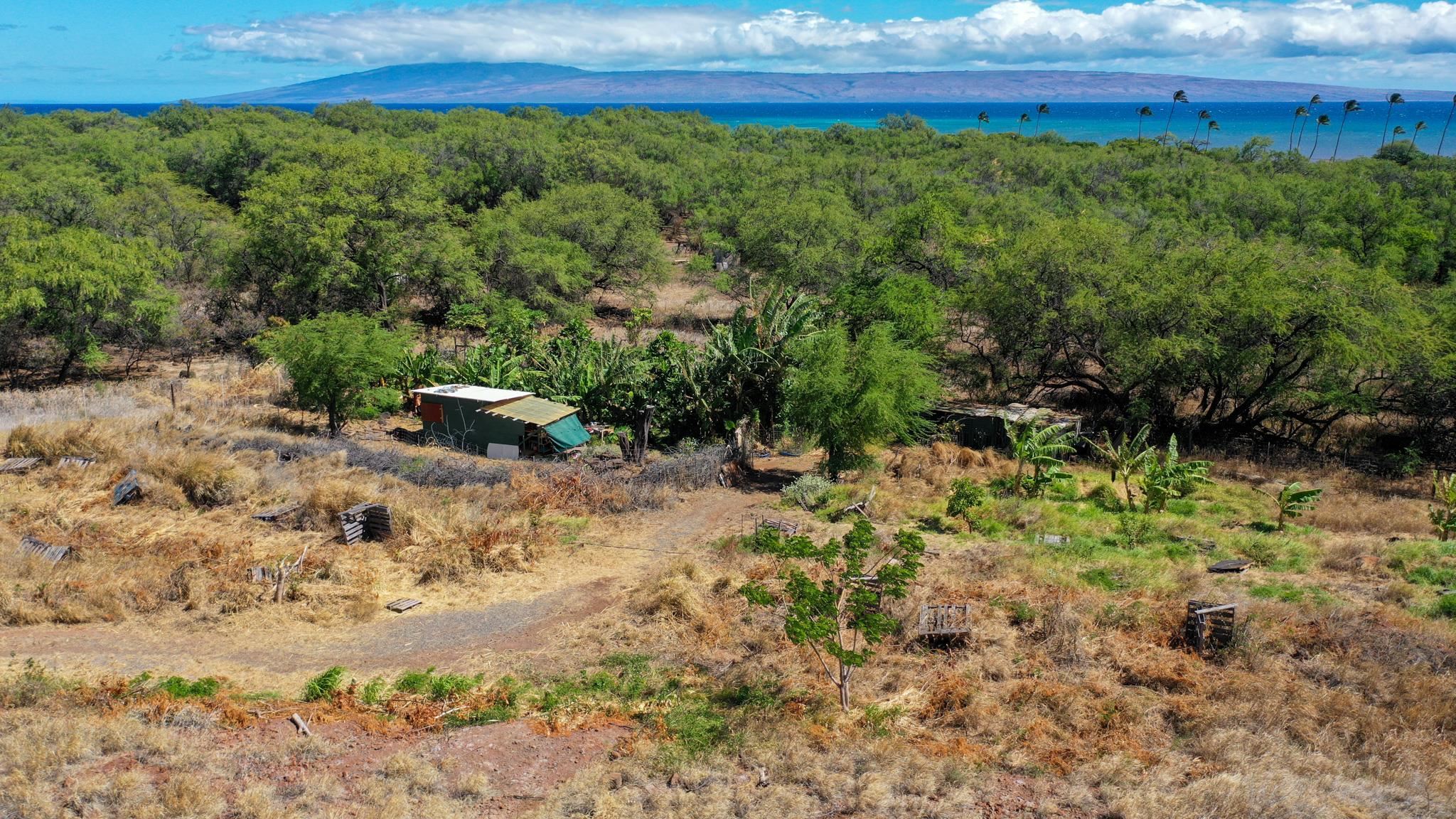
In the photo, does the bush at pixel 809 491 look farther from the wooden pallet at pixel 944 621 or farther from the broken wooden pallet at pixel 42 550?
the broken wooden pallet at pixel 42 550

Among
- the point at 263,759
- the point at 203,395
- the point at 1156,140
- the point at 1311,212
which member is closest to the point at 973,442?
the point at 263,759

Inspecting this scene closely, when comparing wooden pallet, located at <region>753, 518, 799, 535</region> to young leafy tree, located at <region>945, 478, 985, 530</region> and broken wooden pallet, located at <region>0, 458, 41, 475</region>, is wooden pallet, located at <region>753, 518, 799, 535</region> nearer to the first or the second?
young leafy tree, located at <region>945, 478, 985, 530</region>

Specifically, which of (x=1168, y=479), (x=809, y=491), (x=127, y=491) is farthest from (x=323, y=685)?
(x=1168, y=479)

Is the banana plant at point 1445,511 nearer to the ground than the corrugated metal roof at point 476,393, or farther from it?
nearer to the ground

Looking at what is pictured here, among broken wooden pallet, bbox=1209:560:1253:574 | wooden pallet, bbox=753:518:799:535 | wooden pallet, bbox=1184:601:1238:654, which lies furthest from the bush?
wooden pallet, bbox=1184:601:1238:654

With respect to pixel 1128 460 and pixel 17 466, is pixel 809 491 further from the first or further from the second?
pixel 17 466

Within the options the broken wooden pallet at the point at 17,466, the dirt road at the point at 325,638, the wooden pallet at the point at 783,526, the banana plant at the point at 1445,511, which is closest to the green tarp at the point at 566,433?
the wooden pallet at the point at 783,526
